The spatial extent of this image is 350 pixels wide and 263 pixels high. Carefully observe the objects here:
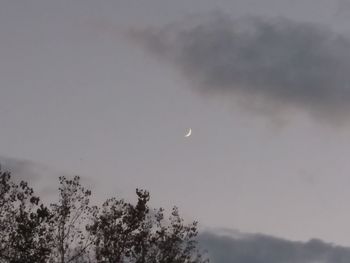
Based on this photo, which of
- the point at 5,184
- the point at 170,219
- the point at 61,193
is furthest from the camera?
the point at 170,219

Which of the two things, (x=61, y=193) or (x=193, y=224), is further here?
(x=193, y=224)

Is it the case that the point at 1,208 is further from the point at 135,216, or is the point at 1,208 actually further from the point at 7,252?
the point at 135,216

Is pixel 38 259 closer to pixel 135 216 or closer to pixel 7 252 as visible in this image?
pixel 7 252

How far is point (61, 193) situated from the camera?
50750 mm

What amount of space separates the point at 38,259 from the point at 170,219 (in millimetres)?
12138

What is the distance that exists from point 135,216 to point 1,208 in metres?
10.3

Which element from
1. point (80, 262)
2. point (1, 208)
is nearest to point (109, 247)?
point (80, 262)

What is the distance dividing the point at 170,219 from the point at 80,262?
852 centimetres

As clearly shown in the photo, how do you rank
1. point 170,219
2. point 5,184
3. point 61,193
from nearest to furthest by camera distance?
point 5,184 → point 61,193 → point 170,219

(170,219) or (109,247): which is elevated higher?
(170,219)

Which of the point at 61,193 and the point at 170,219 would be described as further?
the point at 170,219

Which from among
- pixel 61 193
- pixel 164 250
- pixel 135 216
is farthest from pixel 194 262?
pixel 61 193

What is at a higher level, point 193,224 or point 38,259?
point 193,224

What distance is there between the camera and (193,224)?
5559 centimetres
